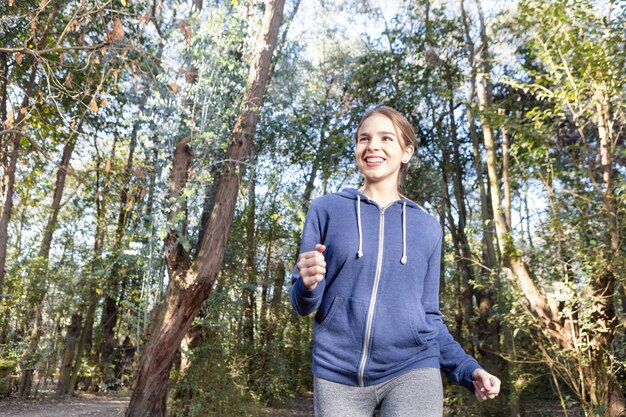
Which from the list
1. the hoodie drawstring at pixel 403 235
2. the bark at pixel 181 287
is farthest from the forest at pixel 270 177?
the hoodie drawstring at pixel 403 235

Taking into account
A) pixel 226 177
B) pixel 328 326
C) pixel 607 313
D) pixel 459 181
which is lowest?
pixel 328 326

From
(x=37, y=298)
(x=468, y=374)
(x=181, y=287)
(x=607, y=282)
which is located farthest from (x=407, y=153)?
(x=37, y=298)

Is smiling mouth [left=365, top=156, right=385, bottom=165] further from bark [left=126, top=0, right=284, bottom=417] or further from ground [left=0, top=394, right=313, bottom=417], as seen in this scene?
ground [left=0, top=394, right=313, bottom=417]

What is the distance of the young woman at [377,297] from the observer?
6.11ft

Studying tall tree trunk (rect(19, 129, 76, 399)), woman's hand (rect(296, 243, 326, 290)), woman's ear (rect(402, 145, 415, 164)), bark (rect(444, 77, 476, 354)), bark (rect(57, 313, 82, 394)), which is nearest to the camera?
woman's hand (rect(296, 243, 326, 290))

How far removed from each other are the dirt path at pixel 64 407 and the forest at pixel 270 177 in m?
0.51

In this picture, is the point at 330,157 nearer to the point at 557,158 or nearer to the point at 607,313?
the point at 557,158

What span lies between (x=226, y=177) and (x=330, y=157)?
14.2 ft

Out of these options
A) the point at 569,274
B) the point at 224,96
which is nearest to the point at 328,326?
the point at 569,274

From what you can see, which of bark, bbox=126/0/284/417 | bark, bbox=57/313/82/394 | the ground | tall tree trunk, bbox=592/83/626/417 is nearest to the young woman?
tall tree trunk, bbox=592/83/626/417

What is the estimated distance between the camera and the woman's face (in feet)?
7.11

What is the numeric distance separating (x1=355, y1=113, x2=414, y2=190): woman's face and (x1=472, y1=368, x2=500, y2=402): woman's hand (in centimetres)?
73

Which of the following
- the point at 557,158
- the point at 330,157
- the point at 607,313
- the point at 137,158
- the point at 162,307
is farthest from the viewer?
the point at 330,157

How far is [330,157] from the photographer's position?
11828 millimetres
